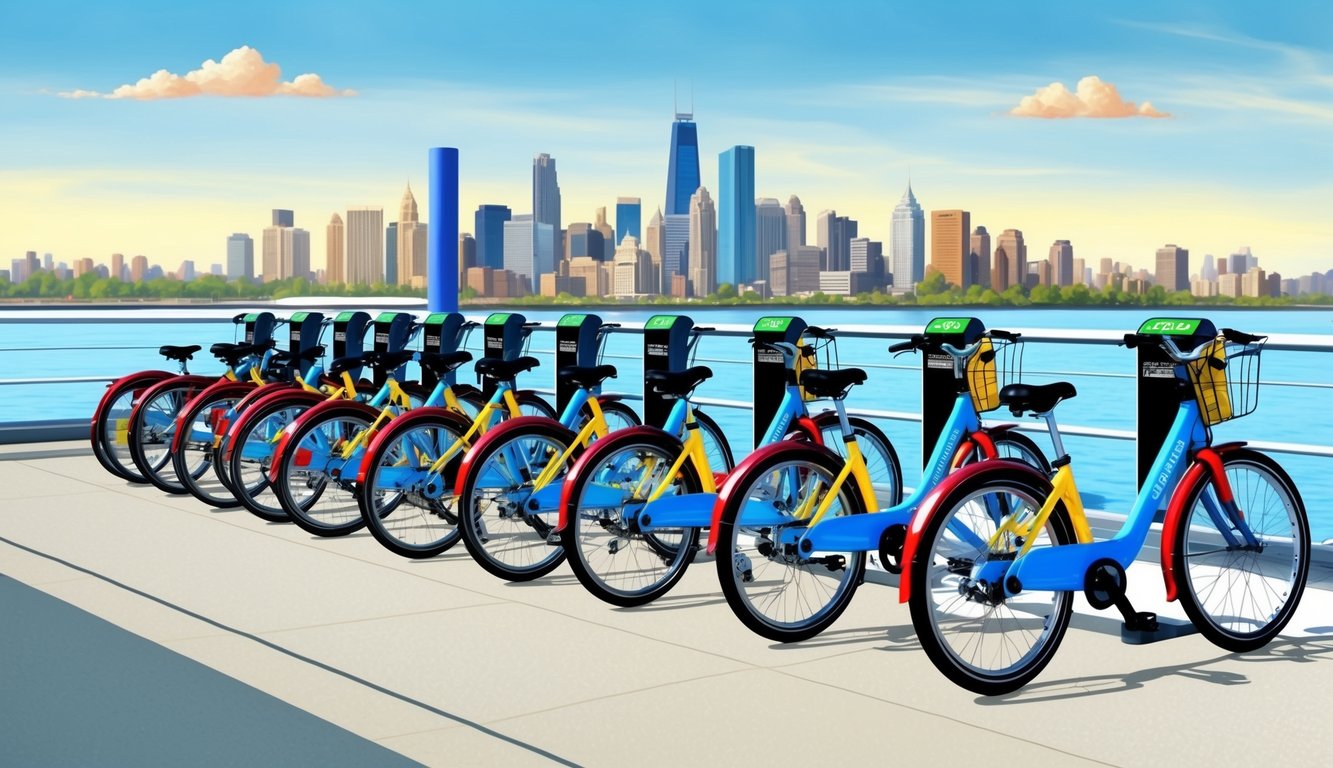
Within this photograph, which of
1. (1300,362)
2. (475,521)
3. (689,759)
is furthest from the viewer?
(1300,362)

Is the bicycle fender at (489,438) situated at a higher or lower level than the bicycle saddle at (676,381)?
lower

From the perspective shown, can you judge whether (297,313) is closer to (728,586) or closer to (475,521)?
(475,521)

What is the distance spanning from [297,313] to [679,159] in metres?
128

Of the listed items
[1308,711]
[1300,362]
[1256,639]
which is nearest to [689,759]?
[1308,711]

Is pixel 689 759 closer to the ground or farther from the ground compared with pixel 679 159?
closer to the ground

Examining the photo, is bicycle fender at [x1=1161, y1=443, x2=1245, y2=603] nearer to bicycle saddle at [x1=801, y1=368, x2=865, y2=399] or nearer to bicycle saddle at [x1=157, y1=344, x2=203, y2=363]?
bicycle saddle at [x1=801, y1=368, x2=865, y2=399]

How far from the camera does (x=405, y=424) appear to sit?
6.11 metres

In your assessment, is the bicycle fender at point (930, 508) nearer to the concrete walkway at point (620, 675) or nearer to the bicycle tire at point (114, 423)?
the concrete walkway at point (620, 675)

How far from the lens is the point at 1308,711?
391 cm

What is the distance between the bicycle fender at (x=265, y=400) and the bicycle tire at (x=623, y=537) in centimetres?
201

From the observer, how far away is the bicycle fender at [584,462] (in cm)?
518

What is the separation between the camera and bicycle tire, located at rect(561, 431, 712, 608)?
5.22m

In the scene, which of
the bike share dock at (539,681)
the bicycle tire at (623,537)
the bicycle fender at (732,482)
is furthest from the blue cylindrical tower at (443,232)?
the bicycle fender at (732,482)

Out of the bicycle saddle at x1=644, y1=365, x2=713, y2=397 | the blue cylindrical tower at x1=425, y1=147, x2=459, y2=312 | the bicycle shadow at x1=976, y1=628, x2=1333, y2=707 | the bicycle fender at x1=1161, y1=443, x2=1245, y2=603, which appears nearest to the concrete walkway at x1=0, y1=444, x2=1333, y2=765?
the bicycle shadow at x1=976, y1=628, x2=1333, y2=707
